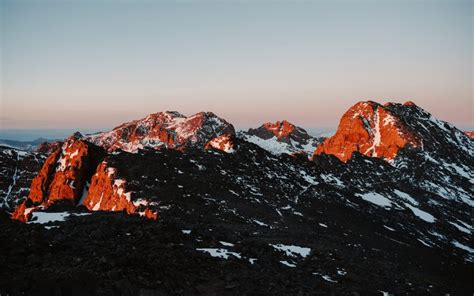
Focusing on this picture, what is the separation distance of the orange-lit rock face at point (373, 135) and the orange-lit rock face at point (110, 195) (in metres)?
120

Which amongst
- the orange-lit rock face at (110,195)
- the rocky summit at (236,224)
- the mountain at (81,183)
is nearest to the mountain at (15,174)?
the rocky summit at (236,224)

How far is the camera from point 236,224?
40.8 metres

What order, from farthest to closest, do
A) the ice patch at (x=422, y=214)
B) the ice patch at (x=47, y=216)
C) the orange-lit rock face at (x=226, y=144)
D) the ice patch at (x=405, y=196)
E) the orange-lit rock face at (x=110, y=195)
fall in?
the ice patch at (x=405, y=196) < the orange-lit rock face at (x=226, y=144) < the ice patch at (x=422, y=214) < the orange-lit rock face at (x=110, y=195) < the ice patch at (x=47, y=216)

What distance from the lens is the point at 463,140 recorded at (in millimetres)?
182125

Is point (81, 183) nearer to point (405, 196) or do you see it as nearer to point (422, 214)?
point (422, 214)

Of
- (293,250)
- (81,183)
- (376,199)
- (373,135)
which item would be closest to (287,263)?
(293,250)

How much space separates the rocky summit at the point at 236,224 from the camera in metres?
19.2

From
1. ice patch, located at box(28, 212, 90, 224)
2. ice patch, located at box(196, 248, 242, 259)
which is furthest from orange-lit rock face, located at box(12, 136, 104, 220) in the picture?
ice patch, located at box(196, 248, 242, 259)

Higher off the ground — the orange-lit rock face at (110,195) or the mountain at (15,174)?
the orange-lit rock face at (110,195)

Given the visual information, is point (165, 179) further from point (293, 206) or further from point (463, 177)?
point (463, 177)

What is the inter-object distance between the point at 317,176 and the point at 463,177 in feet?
254

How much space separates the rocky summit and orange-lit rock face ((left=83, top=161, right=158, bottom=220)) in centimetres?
28

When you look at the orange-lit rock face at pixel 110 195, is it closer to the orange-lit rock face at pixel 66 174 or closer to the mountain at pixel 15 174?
the orange-lit rock face at pixel 66 174

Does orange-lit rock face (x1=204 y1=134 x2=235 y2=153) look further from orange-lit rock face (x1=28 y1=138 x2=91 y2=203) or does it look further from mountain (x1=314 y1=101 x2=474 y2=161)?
mountain (x1=314 y1=101 x2=474 y2=161)
